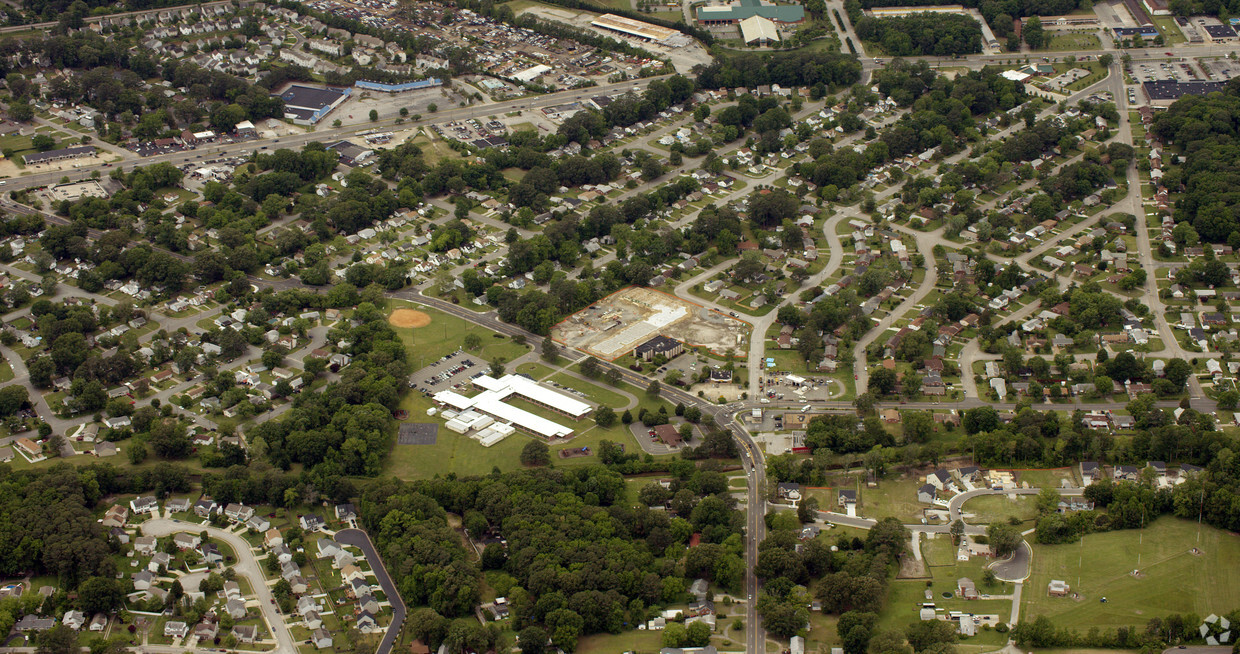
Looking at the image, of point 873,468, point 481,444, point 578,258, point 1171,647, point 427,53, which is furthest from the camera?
point 427,53

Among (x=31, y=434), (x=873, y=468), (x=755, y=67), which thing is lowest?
(x=31, y=434)

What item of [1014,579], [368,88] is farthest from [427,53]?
[1014,579]

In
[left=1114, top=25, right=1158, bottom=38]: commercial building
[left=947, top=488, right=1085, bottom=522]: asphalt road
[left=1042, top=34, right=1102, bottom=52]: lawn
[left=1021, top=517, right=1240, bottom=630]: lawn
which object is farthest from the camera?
[left=1114, top=25, right=1158, bottom=38]: commercial building

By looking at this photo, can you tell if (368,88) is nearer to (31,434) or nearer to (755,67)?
(755,67)

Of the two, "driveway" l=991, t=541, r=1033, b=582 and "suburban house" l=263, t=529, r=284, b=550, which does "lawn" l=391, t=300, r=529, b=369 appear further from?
"driveway" l=991, t=541, r=1033, b=582

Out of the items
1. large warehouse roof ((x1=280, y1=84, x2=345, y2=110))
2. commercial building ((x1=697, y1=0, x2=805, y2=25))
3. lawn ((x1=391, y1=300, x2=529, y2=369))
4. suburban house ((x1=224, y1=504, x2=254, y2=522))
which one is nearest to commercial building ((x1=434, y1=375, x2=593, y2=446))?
lawn ((x1=391, y1=300, x2=529, y2=369))

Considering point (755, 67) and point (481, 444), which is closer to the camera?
point (481, 444)

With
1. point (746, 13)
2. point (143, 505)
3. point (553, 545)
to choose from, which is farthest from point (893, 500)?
point (746, 13)
